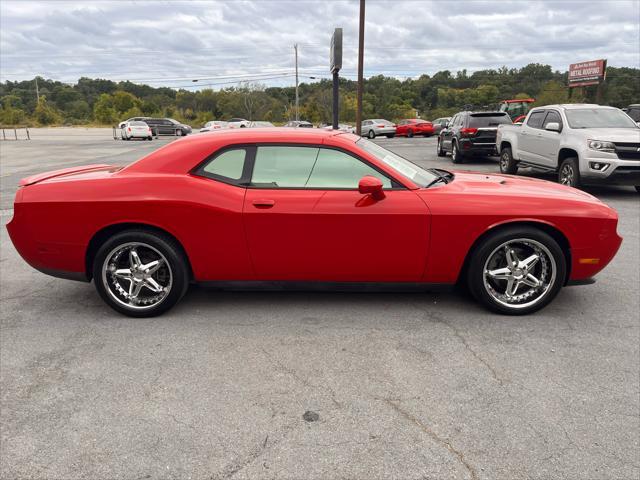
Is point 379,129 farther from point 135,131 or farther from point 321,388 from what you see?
point 321,388

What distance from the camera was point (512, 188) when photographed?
13.9 feet

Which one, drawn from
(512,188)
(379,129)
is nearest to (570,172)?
(512,188)

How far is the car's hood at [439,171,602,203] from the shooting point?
4.09 meters

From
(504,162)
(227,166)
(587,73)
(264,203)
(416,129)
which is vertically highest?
(587,73)

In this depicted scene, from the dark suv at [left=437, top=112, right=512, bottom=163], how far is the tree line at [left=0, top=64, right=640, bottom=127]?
48539 mm

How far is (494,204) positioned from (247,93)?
100119 millimetres

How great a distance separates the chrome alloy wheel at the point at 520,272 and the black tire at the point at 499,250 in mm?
11

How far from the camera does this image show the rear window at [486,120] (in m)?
16.3

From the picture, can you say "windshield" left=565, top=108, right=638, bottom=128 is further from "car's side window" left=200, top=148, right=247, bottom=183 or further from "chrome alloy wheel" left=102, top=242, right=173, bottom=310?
"chrome alloy wheel" left=102, top=242, right=173, bottom=310

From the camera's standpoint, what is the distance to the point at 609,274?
205 inches

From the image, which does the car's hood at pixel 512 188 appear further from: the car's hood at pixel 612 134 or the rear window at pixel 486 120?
the rear window at pixel 486 120

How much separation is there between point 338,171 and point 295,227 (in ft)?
1.84

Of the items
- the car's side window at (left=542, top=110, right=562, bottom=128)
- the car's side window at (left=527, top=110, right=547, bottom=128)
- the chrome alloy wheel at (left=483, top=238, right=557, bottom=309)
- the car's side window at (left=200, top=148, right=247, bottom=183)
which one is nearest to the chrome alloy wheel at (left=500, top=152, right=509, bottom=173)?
the car's side window at (left=527, top=110, right=547, bottom=128)

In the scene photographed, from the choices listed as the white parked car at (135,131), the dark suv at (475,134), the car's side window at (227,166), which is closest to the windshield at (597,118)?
the dark suv at (475,134)
